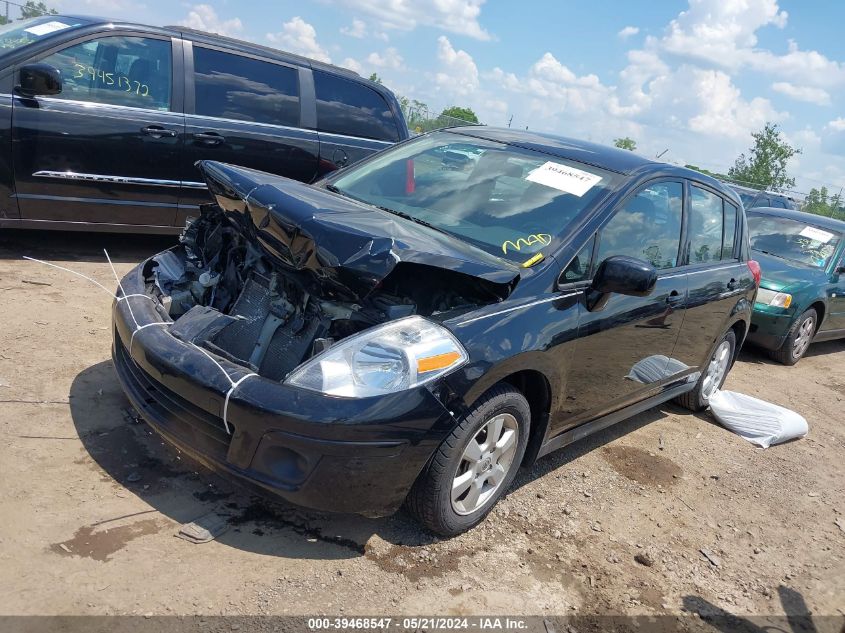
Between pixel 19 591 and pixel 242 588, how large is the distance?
2.41 ft

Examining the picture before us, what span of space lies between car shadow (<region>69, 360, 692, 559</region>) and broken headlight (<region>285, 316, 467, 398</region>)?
534 millimetres

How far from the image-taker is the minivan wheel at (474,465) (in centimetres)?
285

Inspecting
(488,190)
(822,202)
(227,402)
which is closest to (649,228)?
(488,190)

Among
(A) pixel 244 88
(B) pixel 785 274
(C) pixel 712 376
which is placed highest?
(A) pixel 244 88

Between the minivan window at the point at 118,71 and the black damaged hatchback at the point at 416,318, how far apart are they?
2.50 meters

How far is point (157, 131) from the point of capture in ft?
19.2

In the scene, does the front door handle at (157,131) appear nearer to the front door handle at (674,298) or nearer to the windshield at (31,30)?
the windshield at (31,30)

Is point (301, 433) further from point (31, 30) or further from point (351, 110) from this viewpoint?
point (351, 110)

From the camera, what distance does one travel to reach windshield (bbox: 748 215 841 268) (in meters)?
8.14

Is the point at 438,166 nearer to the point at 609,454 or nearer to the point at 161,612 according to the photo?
the point at 609,454

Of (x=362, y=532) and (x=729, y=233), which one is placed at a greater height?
(x=729, y=233)

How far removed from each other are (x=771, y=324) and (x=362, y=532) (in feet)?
19.3

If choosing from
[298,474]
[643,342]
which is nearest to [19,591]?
[298,474]

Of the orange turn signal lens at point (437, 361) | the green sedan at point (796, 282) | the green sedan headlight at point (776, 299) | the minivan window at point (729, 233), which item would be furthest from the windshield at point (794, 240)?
the orange turn signal lens at point (437, 361)
